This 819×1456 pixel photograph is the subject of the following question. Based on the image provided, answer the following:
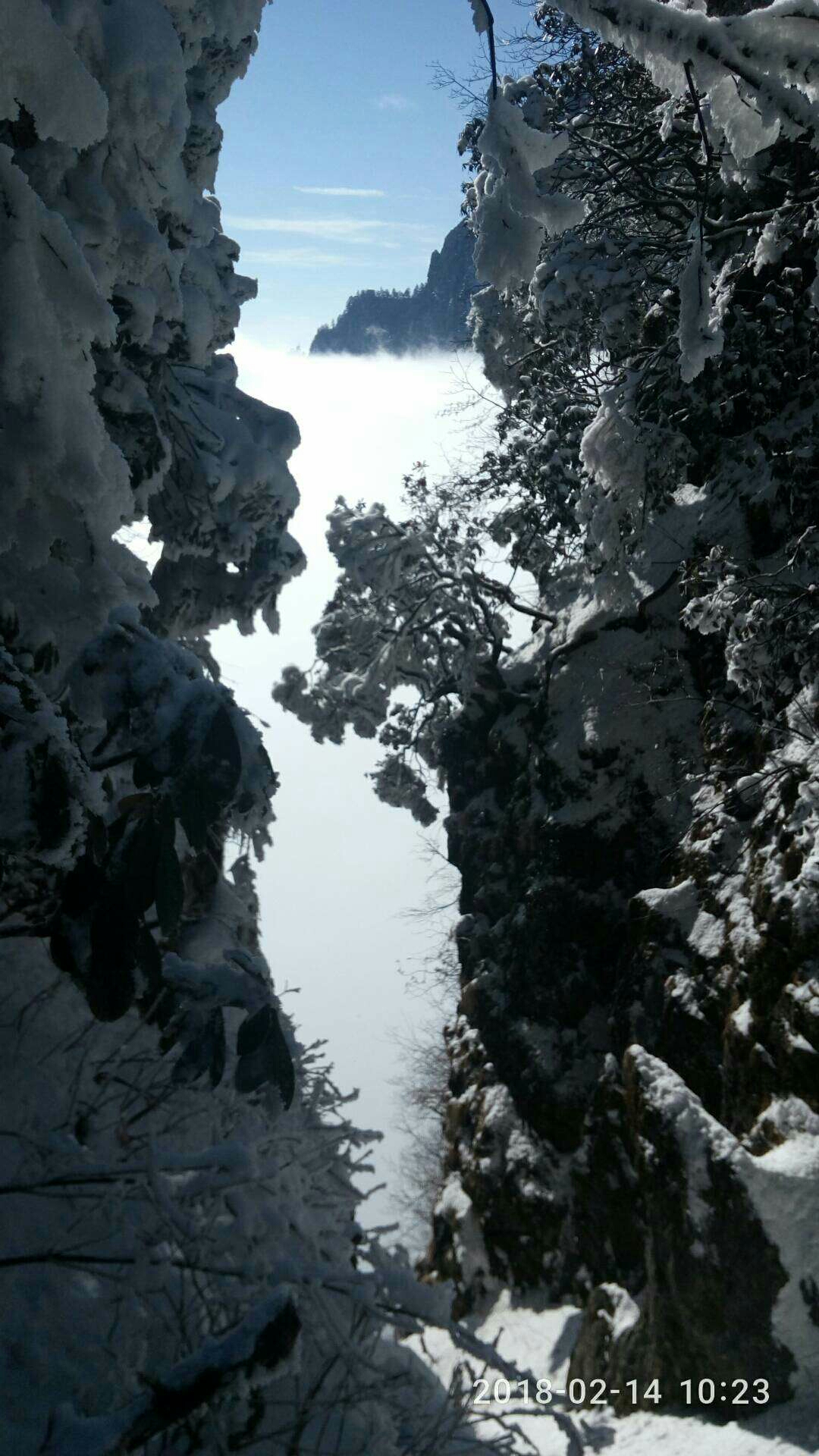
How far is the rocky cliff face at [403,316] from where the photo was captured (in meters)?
59.9

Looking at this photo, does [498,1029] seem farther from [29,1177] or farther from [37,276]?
[37,276]

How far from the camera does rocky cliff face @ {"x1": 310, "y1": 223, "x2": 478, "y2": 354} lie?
59938 millimetres

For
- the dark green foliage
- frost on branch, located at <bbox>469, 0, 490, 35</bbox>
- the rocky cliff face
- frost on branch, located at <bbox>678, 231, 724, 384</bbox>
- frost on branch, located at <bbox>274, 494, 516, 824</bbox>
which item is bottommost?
the dark green foliage

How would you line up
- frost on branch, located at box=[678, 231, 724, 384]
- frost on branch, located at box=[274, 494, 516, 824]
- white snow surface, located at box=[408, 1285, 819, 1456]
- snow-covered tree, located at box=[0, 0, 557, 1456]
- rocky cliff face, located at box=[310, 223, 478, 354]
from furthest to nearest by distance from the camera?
rocky cliff face, located at box=[310, 223, 478, 354] → frost on branch, located at box=[274, 494, 516, 824] → white snow surface, located at box=[408, 1285, 819, 1456] → frost on branch, located at box=[678, 231, 724, 384] → snow-covered tree, located at box=[0, 0, 557, 1456]

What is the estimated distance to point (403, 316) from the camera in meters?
83.3

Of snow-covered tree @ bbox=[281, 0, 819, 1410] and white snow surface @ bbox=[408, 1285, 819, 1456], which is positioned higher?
snow-covered tree @ bbox=[281, 0, 819, 1410]

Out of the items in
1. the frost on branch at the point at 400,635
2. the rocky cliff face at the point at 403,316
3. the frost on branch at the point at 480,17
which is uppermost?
the rocky cliff face at the point at 403,316

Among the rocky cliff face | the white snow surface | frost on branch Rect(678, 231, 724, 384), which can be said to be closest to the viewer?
frost on branch Rect(678, 231, 724, 384)

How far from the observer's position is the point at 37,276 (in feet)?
6.07

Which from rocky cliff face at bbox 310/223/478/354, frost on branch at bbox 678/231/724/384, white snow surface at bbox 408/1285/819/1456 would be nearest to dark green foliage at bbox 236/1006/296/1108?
white snow surface at bbox 408/1285/819/1456

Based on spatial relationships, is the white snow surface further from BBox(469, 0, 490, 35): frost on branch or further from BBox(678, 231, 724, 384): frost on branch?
BBox(469, 0, 490, 35): frost on branch

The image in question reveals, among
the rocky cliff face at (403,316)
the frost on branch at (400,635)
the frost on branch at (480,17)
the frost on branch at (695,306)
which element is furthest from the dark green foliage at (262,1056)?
the rocky cliff face at (403,316)

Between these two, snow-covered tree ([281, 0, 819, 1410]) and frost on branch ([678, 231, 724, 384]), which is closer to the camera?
frost on branch ([678, 231, 724, 384])

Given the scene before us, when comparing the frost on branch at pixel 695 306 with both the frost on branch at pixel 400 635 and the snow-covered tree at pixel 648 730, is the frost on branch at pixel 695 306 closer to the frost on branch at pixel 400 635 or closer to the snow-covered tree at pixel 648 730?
the snow-covered tree at pixel 648 730
